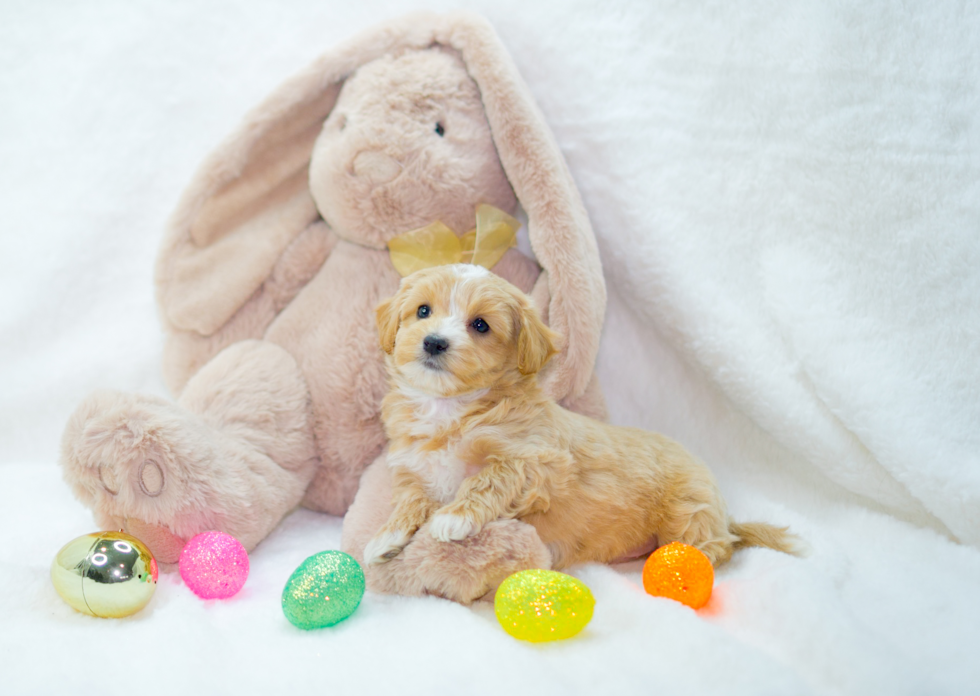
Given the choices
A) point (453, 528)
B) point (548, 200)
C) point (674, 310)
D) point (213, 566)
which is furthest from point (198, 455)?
point (674, 310)

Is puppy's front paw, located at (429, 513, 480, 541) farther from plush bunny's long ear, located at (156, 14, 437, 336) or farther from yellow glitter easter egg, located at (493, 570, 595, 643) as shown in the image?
plush bunny's long ear, located at (156, 14, 437, 336)

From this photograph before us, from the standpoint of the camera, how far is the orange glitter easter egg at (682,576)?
1392 millimetres

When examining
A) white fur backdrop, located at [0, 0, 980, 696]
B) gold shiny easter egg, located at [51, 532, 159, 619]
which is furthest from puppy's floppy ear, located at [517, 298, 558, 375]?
gold shiny easter egg, located at [51, 532, 159, 619]

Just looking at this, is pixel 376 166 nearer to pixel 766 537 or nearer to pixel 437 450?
pixel 437 450

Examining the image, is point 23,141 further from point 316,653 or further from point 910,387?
point 910,387

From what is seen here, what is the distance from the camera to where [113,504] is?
1.52 metres

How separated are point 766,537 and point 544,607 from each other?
67 centimetres

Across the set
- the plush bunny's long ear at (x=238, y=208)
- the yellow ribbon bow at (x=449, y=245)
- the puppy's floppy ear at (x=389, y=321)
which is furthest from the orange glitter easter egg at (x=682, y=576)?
the plush bunny's long ear at (x=238, y=208)

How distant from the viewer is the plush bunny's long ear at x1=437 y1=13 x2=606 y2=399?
171 centimetres

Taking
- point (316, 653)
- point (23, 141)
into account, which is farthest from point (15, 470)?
point (316, 653)

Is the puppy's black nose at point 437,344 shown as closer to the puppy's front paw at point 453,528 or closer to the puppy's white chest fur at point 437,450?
the puppy's white chest fur at point 437,450

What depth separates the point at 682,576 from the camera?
54.7 inches

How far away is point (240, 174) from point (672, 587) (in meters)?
1.54

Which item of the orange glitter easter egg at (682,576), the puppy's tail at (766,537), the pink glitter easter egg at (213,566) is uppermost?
the orange glitter easter egg at (682,576)
